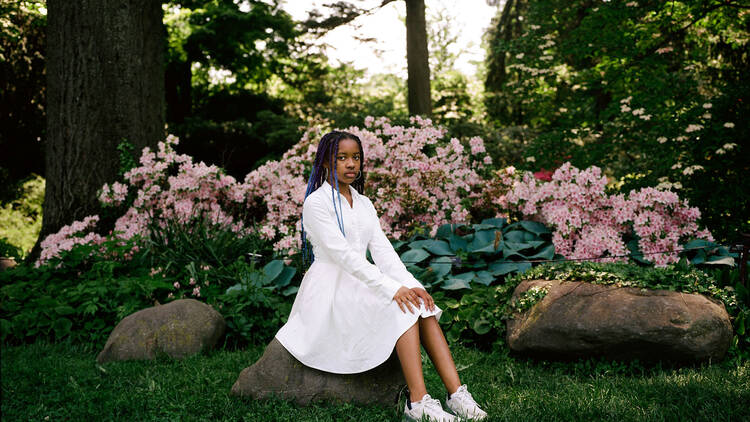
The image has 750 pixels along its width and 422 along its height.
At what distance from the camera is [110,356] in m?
3.81

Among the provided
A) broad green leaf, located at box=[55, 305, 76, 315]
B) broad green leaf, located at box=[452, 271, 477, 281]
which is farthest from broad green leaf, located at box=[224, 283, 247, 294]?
broad green leaf, located at box=[452, 271, 477, 281]

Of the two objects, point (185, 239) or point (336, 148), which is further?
point (185, 239)

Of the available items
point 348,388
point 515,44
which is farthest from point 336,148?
point 515,44

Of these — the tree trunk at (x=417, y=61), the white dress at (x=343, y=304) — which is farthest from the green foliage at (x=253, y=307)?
the tree trunk at (x=417, y=61)

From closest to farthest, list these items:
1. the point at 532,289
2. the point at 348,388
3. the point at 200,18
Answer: the point at 348,388 → the point at 532,289 → the point at 200,18

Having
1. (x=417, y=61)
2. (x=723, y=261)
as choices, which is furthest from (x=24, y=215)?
(x=723, y=261)

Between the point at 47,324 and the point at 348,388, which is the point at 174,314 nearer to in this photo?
the point at 47,324

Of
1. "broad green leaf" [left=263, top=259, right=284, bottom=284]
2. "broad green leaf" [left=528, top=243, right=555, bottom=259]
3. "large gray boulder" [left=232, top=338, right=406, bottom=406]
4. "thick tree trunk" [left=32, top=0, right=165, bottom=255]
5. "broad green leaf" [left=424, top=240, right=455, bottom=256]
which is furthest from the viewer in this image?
"thick tree trunk" [left=32, top=0, right=165, bottom=255]

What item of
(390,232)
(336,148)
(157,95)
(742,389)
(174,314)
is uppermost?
(157,95)

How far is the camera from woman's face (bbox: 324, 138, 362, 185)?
9.61 feet

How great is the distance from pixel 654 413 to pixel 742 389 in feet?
2.29

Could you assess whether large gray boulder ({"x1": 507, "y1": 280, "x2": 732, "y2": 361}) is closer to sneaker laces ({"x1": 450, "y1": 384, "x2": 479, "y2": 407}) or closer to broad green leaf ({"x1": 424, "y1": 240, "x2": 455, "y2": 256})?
sneaker laces ({"x1": 450, "y1": 384, "x2": 479, "y2": 407})

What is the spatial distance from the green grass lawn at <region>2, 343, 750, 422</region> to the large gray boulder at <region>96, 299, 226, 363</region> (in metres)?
0.13

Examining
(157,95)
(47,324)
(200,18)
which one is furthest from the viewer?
(200,18)
